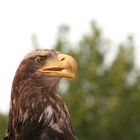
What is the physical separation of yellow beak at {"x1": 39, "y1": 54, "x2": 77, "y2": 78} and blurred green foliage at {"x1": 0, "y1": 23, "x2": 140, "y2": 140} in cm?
3729

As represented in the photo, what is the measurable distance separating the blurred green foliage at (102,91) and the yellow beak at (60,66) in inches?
1468

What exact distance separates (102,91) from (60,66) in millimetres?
40613

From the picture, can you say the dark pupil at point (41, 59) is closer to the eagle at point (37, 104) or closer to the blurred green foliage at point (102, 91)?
the eagle at point (37, 104)

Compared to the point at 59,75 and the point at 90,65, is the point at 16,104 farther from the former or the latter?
the point at 90,65

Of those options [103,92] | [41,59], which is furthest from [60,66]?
[103,92]

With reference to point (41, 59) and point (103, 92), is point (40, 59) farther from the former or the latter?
point (103, 92)

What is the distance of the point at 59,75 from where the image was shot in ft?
32.7

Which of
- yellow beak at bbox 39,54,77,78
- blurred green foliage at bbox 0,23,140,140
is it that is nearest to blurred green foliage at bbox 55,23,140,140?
blurred green foliage at bbox 0,23,140,140

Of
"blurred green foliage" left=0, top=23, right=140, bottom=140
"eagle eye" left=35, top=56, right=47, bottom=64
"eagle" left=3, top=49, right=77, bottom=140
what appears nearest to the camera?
"eagle" left=3, top=49, right=77, bottom=140

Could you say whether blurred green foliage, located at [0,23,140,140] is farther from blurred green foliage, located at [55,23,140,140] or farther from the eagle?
the eagle

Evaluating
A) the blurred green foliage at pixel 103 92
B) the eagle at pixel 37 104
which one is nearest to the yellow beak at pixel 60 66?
the eagle at pixel 37 104

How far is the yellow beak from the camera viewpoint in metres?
9.88

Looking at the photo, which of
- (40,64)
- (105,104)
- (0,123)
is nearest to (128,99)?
(105,104)

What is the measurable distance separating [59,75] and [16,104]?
576 millimetres
